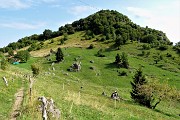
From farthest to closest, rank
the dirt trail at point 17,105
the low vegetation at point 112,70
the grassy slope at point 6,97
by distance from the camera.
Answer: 1. the low vegetation at point 112,70
2. the grassy slope at point 6,97
3. the dirt trail at point 17,105

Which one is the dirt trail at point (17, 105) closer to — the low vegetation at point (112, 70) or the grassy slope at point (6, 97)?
the grassy slope at point (6, 97)

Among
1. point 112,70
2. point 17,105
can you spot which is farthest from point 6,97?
point 112,70

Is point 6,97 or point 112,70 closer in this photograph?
point 6,97

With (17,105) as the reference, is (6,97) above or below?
above

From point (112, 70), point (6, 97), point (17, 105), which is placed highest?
point (6, 97)

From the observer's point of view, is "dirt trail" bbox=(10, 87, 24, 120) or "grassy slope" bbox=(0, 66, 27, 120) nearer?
"dirt trail" bbox=(10, 87, 24, 120)

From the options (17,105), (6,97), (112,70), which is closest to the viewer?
(17,105)

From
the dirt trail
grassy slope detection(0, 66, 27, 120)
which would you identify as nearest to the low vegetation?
grassy slope detection(0, 66, 27, 120)

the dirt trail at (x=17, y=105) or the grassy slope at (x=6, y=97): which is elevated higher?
the grassy slope at (x=6, y=97)

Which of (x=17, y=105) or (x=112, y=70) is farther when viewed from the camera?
(x=112, y=70)

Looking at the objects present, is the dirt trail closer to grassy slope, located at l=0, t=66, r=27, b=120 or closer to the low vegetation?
grassy slope, located at l=0, t=66, r=27, b=120

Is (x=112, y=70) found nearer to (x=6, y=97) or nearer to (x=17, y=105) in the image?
(x=6, y=97)

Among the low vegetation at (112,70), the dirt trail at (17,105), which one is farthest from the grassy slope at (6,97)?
the low vegetation at (112,70)

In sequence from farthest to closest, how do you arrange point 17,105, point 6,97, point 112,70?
point 112,70, point 6,97, point 17,105
